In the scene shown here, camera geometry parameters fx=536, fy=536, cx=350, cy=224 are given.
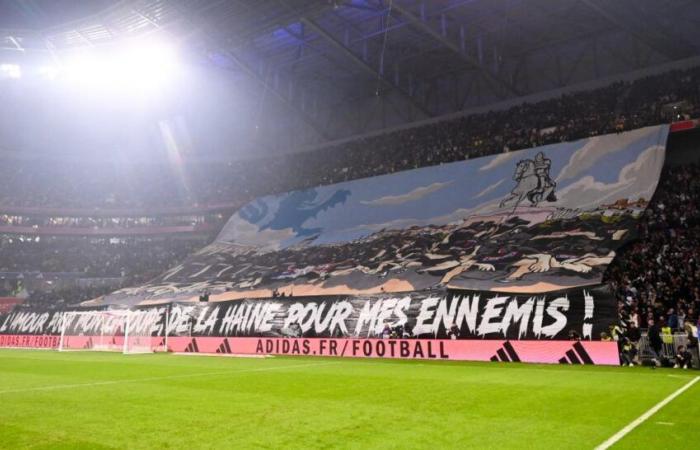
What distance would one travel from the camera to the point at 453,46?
34000mm

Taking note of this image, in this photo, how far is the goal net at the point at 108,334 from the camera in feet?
83.0

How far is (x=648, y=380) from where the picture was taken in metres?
12.3

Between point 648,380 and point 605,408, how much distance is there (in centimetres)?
474

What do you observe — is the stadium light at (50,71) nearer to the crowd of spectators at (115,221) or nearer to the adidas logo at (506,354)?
the crowd of spectators at (115,221)

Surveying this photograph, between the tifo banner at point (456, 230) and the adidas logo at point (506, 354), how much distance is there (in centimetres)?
290

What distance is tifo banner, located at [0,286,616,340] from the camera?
17.5 metres

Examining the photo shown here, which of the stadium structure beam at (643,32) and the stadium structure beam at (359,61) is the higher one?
the stadium structure beam at (359,61)

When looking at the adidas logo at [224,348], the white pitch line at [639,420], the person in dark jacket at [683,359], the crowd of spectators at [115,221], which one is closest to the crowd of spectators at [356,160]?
the crowd of spectators at [115,221]

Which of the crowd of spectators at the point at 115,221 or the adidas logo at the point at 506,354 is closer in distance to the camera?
the adidas logo at the point at 506,354

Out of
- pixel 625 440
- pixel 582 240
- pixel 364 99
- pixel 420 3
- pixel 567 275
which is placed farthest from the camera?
pixel 364 99

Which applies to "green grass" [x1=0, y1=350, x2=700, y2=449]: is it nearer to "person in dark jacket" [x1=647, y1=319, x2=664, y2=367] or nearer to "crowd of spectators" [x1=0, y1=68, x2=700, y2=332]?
"person in dark jacket" [x1=647, y1=319, x2=664, y2=367]

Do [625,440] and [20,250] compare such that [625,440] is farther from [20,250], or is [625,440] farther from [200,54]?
[20,250]

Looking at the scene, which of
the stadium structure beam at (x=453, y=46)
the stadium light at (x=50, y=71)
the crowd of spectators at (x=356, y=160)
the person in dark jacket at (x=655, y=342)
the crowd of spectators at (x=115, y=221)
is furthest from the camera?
the crowd of spectators at (x=115, y=221)

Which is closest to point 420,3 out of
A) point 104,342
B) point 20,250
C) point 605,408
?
point 104,342
